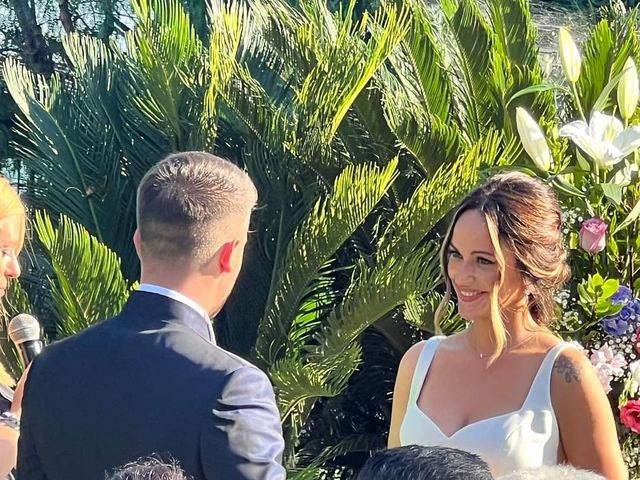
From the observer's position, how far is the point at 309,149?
18.0 ft

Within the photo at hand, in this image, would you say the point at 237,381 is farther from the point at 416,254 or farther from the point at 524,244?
the point at 416,254

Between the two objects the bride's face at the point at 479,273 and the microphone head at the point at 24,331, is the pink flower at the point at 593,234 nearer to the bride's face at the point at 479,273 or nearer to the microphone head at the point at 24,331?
the bride's face at the point at 479,273

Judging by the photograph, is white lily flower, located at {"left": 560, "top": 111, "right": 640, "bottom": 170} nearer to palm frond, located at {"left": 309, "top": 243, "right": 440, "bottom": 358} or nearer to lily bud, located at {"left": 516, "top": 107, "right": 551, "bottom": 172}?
lily bud, located at {"left": 516, "top": 107, "right": 551, "bottom": 172}

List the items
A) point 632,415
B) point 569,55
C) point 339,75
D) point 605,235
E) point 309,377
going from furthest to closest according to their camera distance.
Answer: point 339,75 → point 309,377 → point 569,55 → point 605,235 → point 632,415

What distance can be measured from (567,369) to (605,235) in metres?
1.73

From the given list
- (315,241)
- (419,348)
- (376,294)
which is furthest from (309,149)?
(419,348)

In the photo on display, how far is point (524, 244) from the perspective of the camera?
2.60 metres

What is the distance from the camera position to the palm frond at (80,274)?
4625mm

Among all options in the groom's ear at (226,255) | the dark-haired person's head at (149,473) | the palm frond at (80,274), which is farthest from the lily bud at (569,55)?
the dark-haired person's head at (149,473)

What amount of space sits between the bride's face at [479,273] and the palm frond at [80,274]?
96.5 inches

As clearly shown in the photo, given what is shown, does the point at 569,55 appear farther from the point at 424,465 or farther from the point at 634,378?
the point at 424,465

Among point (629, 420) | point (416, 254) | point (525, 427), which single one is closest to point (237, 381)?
point (525, 427)

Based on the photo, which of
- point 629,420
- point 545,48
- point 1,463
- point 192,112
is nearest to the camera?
point 1,463

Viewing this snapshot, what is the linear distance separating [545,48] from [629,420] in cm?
442
